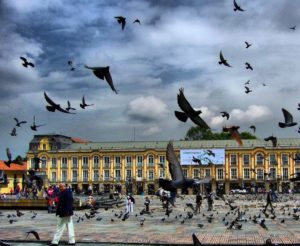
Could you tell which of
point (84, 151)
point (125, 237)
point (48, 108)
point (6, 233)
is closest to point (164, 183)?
point (48, 108)

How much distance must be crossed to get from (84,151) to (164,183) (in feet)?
313

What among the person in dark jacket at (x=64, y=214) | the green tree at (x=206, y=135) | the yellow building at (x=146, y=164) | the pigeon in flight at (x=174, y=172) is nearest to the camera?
the pigeon in flight at (x=174, y=172)

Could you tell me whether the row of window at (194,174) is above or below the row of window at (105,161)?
below

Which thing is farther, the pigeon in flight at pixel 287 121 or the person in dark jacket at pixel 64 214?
the person in dark jacket at pixel 64 214

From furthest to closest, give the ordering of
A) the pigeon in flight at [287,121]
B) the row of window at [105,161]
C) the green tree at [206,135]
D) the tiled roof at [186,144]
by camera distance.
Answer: the green tree at [206,135]
the row of window at [105,161]
the tiled roof at [186,144]
the pigeon in flight at [287,121]

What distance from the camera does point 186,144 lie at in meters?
97.1

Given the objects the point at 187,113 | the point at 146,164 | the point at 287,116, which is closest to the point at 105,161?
the point at 146,164

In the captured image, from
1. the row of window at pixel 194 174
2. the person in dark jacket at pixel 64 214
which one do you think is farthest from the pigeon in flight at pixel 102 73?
the row of window at pixel 194 174

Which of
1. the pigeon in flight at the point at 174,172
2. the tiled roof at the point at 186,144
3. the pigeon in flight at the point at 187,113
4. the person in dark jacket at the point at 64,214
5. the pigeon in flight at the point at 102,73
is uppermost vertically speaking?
the tiled roof at the point at 186,144

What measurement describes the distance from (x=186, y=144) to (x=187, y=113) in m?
91.2

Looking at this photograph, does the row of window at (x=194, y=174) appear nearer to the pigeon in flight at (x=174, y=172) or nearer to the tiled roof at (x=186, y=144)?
the tiled roof at (x=186, y=144)

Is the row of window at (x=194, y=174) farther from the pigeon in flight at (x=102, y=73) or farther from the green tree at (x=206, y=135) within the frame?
the pigeon in flight at (x=102, y=73)

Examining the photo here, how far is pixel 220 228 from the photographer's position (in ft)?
56.4

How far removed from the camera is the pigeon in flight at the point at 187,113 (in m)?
6.00
